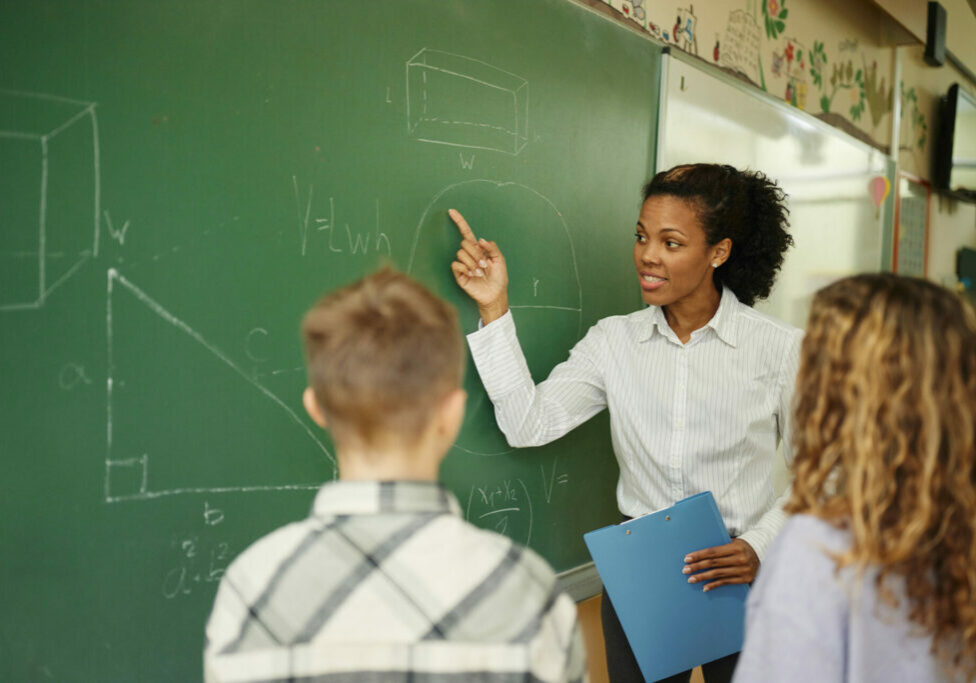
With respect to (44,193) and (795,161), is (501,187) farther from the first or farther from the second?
(795,161)

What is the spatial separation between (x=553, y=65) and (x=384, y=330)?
1218 millimetres

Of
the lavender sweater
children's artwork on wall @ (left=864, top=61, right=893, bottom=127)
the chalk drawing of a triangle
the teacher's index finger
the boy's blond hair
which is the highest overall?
children's artwork on wall @ (left=864, top=61, right=893, bottom=127)

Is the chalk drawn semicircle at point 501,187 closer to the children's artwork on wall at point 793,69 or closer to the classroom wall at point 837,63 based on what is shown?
the classroom wall at point 837,63

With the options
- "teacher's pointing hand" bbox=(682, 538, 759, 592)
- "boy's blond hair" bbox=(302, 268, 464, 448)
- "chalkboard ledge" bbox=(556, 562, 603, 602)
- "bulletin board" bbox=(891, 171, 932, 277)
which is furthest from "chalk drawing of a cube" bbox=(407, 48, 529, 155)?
"bulletin board" bbox=(891, 171, 932, 277)

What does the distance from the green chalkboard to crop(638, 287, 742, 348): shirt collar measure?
32 cm

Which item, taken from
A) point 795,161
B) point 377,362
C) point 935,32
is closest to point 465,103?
point 377,362

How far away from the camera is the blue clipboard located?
141 cm

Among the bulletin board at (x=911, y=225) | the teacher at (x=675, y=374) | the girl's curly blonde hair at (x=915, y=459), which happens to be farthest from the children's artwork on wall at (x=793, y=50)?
the girl's curly blonde hair at (x=915, y=459)

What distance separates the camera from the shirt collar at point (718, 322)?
1.61 metres

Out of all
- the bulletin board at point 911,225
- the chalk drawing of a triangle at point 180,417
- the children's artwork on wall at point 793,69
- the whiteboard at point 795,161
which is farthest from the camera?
the bulletin board at point 911,225

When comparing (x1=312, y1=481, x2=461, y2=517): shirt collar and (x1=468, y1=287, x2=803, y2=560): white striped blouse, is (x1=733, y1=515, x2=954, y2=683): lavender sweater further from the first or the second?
(x1=468, y1=287, x2=803, y2=560): white striped blouse

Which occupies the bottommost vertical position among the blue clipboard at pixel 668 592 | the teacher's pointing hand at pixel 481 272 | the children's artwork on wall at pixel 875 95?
the blue clipboard at pixel 668 592

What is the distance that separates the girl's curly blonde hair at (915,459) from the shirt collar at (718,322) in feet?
2.54

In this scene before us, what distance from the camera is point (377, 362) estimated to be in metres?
0.75
